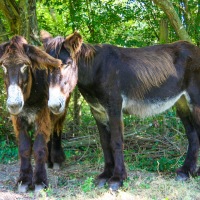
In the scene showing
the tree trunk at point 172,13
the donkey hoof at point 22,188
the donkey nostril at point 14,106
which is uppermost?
the tree trunk at point 172,13

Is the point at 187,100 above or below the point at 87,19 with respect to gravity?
below

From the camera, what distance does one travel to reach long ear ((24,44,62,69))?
15.0 ft

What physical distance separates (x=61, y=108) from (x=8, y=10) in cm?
356

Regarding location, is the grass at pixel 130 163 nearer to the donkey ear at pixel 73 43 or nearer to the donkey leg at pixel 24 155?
the donkey leg at pixel 24 155

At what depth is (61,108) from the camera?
4.69 m

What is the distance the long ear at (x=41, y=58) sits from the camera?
4562 millimetres

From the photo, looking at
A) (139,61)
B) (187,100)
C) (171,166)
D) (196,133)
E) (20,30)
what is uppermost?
(20,30)

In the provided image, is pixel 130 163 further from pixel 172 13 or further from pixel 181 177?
pixel 172 13

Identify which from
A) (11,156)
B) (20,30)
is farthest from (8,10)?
(11,156)

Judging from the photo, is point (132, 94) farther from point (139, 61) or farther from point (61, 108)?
point (61, 108)

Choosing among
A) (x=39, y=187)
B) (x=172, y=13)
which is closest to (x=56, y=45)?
(x=39, y=187)

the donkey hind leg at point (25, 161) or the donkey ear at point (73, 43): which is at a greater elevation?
the donkey ear at point (73, 43)

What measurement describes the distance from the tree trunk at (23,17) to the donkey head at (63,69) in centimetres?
221

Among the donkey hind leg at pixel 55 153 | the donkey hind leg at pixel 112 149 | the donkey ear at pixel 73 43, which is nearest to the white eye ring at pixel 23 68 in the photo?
the donkey ear at pixel 73 43
